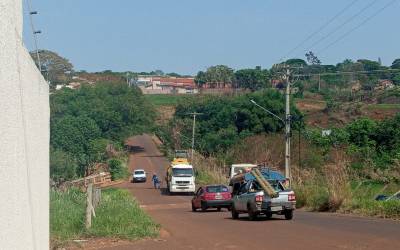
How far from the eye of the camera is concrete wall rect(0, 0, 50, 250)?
537 centimetres

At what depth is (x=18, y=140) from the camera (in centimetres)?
573

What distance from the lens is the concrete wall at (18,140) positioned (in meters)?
5.37

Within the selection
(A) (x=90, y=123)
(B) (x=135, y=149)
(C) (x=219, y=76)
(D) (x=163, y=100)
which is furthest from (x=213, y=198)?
(C) (x=219, y=76)

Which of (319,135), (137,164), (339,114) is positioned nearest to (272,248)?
(319,135)

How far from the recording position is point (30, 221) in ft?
20.8

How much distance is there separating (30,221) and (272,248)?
1054 centimetres

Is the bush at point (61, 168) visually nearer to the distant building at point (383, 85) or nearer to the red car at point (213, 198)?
the red car at point (213, 198)

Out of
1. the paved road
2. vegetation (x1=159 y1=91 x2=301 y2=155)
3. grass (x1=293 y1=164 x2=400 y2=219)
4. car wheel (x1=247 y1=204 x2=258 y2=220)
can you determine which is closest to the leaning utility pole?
grass (x1=293 y1=164 x2=400 y2=219)

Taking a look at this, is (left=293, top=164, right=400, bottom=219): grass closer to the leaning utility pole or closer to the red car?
the leaning utility pole

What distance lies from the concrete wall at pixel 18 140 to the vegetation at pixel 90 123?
1396 inches

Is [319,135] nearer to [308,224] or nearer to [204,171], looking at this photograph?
[204,171]

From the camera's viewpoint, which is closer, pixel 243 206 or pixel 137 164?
pixel 243 206

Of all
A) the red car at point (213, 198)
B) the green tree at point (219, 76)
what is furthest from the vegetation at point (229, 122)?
the green tree at point (219, 76)

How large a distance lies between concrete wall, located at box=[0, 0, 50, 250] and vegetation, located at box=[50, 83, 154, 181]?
35453 mm
